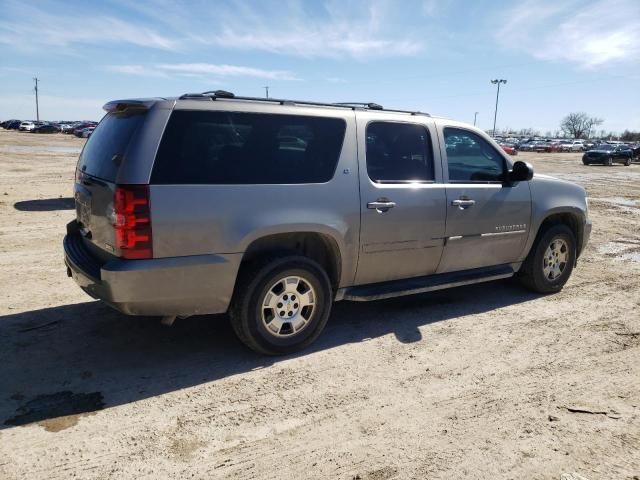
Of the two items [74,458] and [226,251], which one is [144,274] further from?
[74,458]

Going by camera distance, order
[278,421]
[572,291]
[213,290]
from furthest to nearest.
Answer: [572,291] → [213,290] → [278,421]

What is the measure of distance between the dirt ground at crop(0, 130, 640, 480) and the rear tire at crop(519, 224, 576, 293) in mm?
266

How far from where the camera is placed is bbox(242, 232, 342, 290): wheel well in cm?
393

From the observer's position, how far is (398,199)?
14.6 ft

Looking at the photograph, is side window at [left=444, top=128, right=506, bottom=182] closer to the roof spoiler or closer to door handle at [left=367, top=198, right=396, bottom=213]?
door handle at [left=367, top=198, right=396, bottom=213]

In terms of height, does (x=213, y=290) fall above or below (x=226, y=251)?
below

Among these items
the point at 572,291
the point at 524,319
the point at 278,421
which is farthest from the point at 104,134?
the point at 572,291

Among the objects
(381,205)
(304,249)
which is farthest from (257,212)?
(381,205)

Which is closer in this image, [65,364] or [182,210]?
[182,210]

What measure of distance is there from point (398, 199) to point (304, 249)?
3.08ft

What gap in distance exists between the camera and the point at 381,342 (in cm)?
443

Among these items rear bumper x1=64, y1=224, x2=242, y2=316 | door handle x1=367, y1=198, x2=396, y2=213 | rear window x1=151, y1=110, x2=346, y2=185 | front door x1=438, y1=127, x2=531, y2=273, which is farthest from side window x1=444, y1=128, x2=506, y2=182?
rear bumper x1=64, y1=224, x2=242, y2=316

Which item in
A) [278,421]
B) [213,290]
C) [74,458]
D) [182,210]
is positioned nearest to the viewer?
[74,458]

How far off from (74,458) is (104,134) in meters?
2.39
